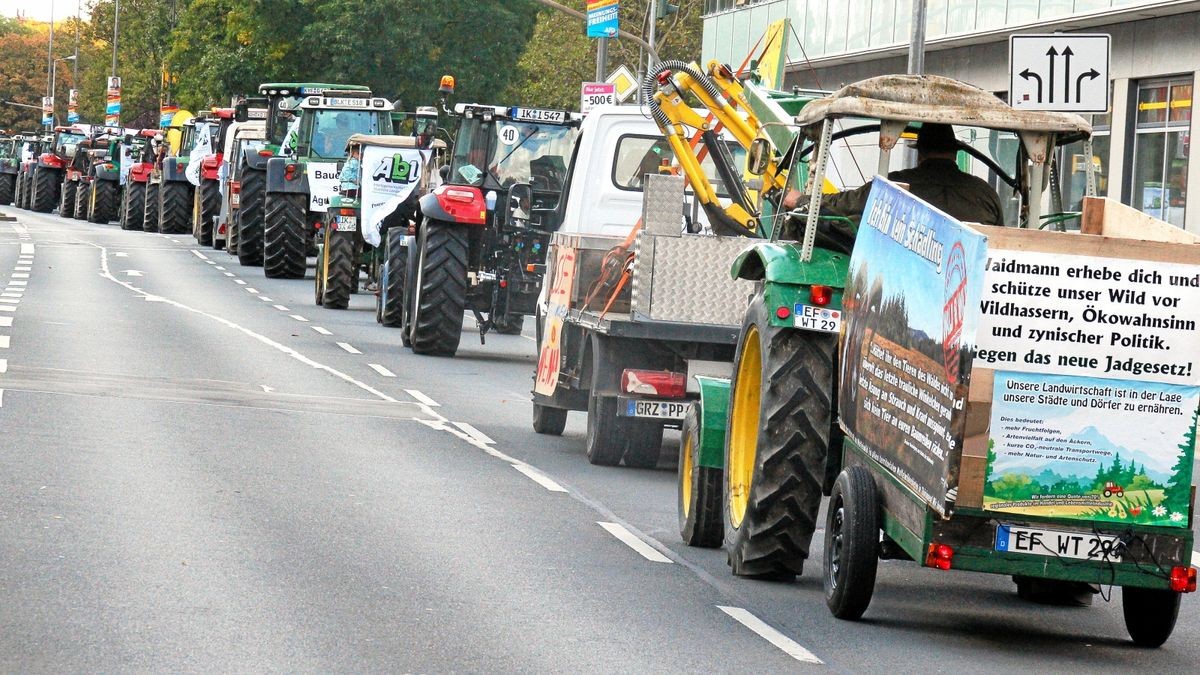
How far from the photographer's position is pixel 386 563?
9281mm

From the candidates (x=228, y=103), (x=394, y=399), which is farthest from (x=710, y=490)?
(x=228, y=103)

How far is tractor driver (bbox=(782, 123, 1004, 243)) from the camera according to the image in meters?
9.02

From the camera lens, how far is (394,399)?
56.6 feet

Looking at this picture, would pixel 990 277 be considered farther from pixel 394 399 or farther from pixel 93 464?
pixel 394 399

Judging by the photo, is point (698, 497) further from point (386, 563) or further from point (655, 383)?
point (655, 383)

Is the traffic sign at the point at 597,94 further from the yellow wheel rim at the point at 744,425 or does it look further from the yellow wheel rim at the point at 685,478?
the yellow wheel rim at the point at 744,425

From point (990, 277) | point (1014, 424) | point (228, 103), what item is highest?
point (228, 103)

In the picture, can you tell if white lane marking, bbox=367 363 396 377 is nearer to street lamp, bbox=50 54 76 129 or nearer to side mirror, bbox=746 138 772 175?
side mirror, bbox=746 138 772 175

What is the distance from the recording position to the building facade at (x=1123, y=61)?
89.5 feet

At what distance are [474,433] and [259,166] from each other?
70.3ft

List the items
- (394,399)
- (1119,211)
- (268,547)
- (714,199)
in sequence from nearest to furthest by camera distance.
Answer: (1119,211), (268,547), (714,199), (394,399)

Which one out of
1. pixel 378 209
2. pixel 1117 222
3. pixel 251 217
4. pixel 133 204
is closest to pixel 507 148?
pixel 378 209

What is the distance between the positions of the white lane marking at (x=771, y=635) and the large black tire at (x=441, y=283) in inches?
507

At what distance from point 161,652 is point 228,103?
62.3 m
